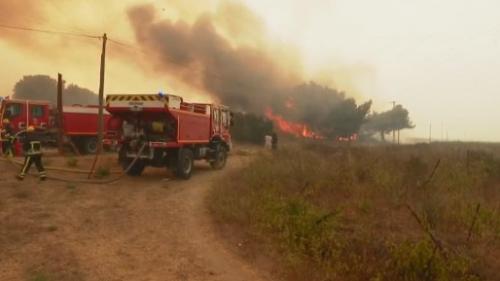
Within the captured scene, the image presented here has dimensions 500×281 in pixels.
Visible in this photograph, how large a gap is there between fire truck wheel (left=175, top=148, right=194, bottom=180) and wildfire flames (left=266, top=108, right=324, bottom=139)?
85.1ft

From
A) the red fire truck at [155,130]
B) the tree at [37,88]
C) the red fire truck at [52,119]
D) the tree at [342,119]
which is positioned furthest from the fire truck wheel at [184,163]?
the tree at [37,88]

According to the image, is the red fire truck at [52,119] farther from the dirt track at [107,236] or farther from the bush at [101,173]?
the dirt track at [107,236]

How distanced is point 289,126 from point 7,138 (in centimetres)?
2867

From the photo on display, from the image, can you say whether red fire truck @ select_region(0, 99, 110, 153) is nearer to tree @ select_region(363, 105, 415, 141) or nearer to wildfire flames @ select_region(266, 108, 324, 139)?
wildfire flames @ select_region(266, 108, 324, 139)

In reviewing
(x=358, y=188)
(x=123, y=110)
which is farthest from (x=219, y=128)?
(x=358, y=188)

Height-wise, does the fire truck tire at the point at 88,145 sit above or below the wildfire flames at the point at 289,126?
below

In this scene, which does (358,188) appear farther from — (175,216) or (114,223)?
(114,223)

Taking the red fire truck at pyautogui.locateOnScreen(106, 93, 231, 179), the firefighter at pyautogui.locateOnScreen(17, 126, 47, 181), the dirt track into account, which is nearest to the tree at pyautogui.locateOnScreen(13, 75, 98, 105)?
the red fire truck at pyautogui.locateOnScreen(106, 93, 231, 179)

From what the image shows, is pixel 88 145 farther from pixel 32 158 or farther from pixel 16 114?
pixel 32 158

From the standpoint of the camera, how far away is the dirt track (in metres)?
6.83

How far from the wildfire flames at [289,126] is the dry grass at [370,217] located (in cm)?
2804

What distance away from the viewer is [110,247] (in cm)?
792

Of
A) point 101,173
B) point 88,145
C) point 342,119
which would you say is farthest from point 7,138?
point 342,119

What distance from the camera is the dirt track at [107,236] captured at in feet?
22.4
